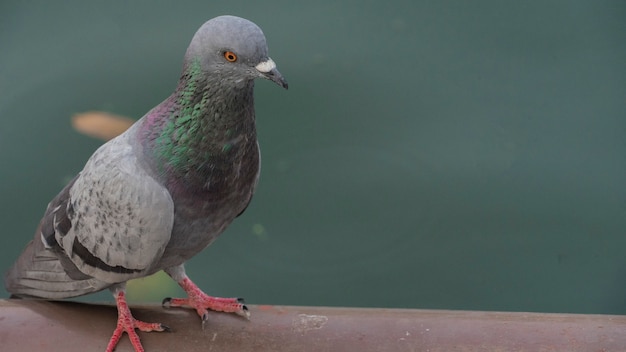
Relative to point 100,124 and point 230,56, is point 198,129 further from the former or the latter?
point 100,124

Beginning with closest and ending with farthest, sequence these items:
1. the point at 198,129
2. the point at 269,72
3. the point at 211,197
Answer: the point at 269,72 < the point at 198,129 < the point at 211,197

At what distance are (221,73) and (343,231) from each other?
7.55ft

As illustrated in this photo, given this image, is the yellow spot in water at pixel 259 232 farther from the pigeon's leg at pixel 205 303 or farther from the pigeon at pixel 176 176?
the pigeon at pixel 176 176

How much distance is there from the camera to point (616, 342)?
294 centimetres

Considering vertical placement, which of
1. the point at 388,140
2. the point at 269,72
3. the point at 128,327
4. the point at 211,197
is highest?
the point at 388,140

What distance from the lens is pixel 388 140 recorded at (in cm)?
520

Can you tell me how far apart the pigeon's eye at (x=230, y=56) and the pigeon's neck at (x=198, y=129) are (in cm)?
12

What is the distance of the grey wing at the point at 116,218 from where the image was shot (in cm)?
299

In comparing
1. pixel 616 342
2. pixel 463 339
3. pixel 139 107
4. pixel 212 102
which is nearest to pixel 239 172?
pixel 212 102

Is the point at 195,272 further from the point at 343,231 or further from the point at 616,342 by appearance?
the point at 616,342

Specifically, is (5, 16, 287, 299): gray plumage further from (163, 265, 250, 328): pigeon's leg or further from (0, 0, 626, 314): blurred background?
(0, 0, 626, 314): blurred background

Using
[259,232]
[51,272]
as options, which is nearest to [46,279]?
[51,272]

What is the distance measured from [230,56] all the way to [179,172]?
49 centimetres

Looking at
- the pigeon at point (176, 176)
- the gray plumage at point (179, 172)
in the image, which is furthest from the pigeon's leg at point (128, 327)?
the gray plumage at point (179, 172)
